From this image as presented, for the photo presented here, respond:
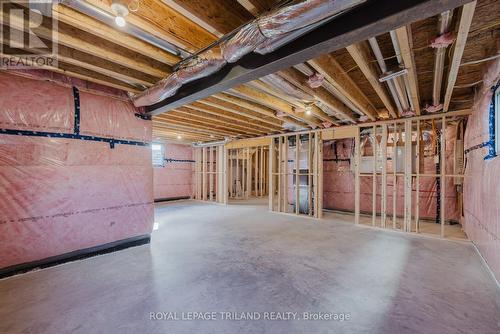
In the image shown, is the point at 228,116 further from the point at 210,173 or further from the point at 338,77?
the point at 210,173

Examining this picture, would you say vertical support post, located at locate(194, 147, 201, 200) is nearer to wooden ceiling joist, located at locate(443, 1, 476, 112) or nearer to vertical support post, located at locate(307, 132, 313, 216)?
vertical support post, located at locate(307, 132, 313, 216)

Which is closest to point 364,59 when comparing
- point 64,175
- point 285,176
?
point 64,175

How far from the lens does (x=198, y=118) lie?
4.65m

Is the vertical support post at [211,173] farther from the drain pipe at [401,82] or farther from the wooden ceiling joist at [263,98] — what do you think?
the drain pipe at [401,82]

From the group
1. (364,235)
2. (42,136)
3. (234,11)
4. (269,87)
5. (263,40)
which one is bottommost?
(364,235)

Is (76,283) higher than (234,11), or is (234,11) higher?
(234,11)

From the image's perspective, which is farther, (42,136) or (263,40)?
(42,136)

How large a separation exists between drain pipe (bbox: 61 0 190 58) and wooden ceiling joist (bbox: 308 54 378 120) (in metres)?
1.31

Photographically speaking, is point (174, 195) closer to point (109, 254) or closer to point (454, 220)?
point (109, 254)

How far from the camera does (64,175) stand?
2.69 metres

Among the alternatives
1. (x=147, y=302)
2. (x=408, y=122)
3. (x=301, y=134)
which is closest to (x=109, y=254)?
(x=147, y=302)

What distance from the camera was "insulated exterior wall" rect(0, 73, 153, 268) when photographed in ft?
7.73

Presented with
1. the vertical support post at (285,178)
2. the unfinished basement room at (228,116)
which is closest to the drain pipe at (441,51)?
the unfinished basement room at (228,116)

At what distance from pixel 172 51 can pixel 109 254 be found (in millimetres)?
2751
